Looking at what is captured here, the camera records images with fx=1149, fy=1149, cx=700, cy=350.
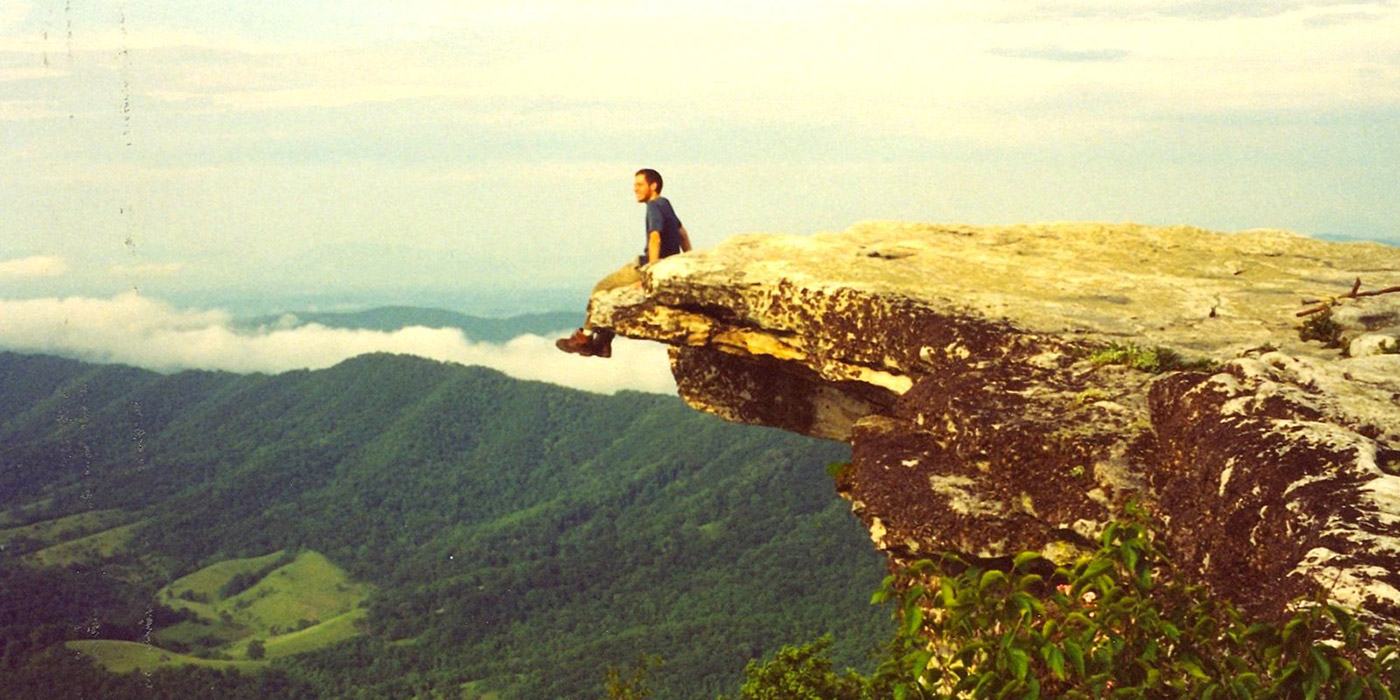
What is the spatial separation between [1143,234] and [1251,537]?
13.8 metres

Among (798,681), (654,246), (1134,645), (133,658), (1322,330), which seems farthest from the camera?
(133,658)

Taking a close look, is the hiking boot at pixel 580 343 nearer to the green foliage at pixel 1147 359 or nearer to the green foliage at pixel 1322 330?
the green foliage at pixel 1147 359

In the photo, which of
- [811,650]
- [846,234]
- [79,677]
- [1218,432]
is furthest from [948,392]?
[79,677]

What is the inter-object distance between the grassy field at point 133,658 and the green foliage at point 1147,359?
198 metres

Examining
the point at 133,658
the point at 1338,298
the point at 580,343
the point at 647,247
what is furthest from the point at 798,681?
the point at 133,658

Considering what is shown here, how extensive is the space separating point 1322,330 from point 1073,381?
13.5ft

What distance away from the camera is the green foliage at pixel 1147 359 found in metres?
13.3

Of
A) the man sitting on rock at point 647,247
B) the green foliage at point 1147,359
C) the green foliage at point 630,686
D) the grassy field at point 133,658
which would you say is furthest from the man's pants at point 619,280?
the grassy field at point 133,658

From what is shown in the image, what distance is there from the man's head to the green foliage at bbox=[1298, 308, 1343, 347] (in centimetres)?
1084

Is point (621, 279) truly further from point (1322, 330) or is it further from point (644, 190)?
point (1322, 330)

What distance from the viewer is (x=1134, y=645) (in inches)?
329

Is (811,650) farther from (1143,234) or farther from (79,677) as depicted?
(79,677)

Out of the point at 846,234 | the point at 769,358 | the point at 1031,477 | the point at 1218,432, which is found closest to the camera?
the point at 1218,432

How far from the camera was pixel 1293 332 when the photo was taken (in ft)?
50.7
